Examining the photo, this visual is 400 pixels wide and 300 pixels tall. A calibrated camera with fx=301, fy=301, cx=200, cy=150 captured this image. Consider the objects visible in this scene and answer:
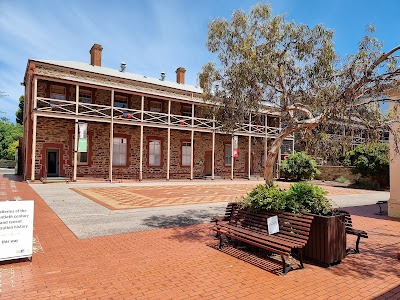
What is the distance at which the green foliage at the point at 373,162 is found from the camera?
60.2 feet

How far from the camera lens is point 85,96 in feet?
63.1

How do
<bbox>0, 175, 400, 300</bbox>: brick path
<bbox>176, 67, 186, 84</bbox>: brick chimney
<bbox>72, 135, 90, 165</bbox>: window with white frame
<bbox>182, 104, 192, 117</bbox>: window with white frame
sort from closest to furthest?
<bbox>0, 175, 400, 300</bbox>: brick path, <bbox>72, 135, 90, 165</bbox>: window with white frame, <bbox>182, 104, 192, 117</bbox>: window with white frame, <bbox>176, 67, 186, 84</bbox>: brick chimney

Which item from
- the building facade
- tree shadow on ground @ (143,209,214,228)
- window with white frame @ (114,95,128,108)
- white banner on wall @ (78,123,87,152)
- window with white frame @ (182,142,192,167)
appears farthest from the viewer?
window with white frame @ (182,142,192,167)

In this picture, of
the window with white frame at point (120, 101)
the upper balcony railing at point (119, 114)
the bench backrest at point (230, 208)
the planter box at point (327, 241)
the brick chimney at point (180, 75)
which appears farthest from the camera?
the brick chimney at point (180, 75)

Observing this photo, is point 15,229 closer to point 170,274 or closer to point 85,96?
point 170,274

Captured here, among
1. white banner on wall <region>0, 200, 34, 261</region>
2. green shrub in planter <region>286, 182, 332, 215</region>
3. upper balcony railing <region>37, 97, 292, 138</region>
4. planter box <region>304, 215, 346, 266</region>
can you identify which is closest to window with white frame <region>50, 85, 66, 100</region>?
upper balcony railing <region>37, 97, 292, 138</region>

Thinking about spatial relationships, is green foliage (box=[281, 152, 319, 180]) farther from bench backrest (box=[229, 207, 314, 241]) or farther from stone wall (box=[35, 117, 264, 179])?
bench backrest (box=[229, 207, 314, 241])

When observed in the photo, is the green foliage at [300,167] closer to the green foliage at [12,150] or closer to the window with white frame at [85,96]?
the window with white frame at [85,96]

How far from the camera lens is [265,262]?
15.4 ft

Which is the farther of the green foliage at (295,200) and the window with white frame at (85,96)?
the window with white frame at (85,96)

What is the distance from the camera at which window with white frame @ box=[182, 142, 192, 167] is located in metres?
23.0

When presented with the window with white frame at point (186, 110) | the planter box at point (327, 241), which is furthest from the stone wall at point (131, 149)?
the planter box at point (327, 241)

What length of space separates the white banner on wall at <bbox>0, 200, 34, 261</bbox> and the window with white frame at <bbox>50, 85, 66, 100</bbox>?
49.8 ft

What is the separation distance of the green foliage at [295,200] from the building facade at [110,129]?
9.61 meters
